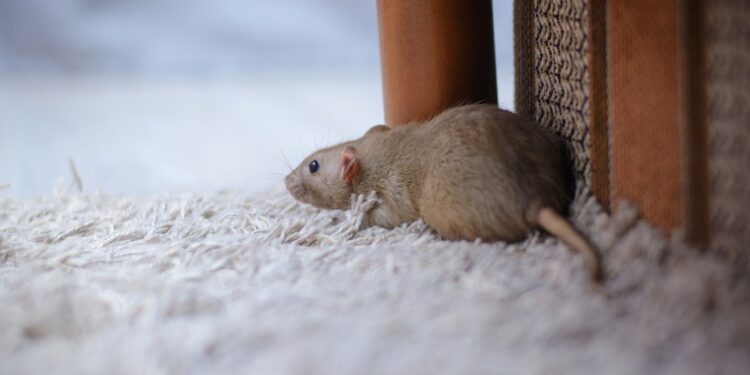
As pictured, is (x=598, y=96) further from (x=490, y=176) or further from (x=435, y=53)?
(x=435, y=53)

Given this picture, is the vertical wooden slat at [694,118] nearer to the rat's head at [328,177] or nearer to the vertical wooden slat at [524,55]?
the vertical wooden slat at [524,55]

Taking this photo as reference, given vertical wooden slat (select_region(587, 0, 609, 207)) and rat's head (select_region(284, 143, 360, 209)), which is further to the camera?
rat's head (select_region(284, 143, 360, 209))

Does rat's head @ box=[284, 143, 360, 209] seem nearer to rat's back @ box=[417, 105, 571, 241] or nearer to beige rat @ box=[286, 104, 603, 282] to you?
beige rat @ box=[286, 104, 603, 282]

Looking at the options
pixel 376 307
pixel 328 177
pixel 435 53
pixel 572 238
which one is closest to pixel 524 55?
pixel 435 53

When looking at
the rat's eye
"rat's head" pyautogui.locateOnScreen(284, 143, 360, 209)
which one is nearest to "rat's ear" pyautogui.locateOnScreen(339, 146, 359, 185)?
"rat's head" pyautogui.locateOnScreen(284, 143, 360, 209)

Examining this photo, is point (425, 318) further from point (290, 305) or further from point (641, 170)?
point (641, 170)

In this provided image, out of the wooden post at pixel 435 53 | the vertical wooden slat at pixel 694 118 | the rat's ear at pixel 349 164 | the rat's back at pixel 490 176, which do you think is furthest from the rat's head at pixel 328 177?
the vertical wooden slat at pixel 694 118

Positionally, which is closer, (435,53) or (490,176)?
(490,176)
